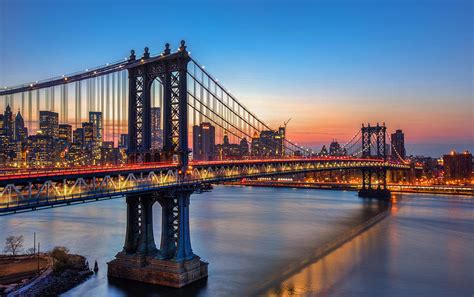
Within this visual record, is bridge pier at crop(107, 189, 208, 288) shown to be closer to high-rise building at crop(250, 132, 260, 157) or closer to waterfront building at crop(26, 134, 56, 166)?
high-rise building at crop(250, 132, 260, 157)

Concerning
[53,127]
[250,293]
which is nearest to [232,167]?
[250,293]

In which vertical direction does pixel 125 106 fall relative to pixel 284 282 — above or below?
above

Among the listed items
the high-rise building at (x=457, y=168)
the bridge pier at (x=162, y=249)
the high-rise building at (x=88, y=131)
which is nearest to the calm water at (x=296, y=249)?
the bridge pier at (x=162, y=249)

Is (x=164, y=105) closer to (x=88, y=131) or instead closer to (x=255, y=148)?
(x=88, y=131)

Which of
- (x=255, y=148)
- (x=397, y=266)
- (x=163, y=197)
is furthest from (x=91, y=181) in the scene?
(x=255, y=148)

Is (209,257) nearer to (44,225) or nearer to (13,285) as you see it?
(13,285)
